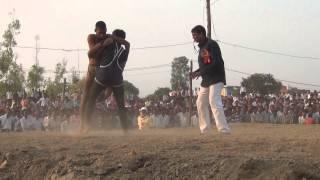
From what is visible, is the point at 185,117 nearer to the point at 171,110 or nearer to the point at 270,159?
the point at 171,110

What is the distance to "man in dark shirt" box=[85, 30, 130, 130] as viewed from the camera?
8.20 metres

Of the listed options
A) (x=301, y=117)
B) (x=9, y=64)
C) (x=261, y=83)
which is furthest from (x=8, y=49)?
(x=261, y=83)

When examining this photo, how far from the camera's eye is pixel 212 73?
806 centimetres

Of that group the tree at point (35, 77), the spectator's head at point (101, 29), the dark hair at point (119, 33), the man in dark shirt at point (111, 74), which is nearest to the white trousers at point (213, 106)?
the man in dark shirt at point (111, 74)

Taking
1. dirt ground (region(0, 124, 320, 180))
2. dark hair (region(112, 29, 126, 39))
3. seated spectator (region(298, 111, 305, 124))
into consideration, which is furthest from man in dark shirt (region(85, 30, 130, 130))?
seated spectator (region(298, 111, 305, 124))

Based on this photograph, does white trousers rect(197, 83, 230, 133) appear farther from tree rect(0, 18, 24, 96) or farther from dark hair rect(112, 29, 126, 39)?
tree rect(0, 18, 24, 96)

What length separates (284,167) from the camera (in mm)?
4469

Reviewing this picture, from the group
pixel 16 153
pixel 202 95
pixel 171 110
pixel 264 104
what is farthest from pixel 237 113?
pixel 16 153

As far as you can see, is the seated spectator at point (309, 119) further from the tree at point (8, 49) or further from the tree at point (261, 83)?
the tree at point (261, 83)

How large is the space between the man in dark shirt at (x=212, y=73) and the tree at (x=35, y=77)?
32.4 meters

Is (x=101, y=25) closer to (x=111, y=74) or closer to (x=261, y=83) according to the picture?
(x=111, y=74)

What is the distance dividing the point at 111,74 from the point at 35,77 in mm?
33666

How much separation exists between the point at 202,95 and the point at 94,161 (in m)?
3.23

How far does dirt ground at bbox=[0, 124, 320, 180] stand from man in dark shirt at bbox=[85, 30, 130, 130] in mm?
1627
